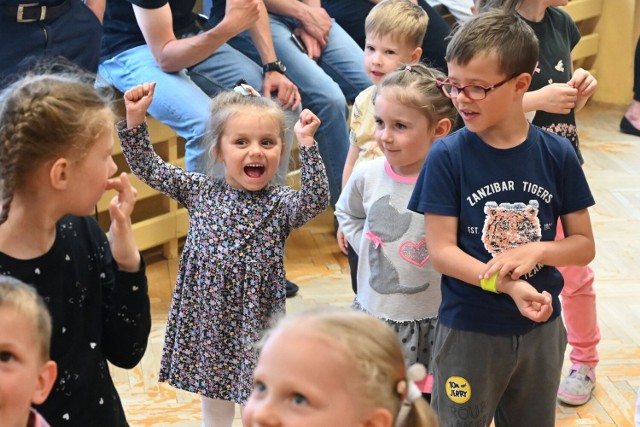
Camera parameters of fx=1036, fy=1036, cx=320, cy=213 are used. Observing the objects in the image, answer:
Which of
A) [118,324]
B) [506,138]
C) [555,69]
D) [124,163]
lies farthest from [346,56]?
[118,324]

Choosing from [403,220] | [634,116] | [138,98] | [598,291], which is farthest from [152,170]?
[634,116]

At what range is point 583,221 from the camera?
2.23 m

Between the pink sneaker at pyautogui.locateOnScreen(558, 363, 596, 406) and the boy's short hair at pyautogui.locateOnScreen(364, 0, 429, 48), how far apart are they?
1160 millimetres

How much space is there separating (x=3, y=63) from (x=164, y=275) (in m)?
1.17

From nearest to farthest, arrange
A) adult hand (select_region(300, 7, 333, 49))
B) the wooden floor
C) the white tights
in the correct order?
1. the white tights
2. the wooden floor
3. adult hand (select_region(300, 7, 333, 49))

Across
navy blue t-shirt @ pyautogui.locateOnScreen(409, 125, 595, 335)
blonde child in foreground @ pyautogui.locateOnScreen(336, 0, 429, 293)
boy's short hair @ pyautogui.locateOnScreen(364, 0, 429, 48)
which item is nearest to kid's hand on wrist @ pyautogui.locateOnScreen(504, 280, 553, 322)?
navy blue t-shirt @ pyautogui.locateOnScreen(409, 125, 595, 335)

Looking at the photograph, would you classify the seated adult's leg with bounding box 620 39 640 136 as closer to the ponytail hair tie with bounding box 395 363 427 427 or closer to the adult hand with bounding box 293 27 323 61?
the adult hand with bounding box 293 27 323 61

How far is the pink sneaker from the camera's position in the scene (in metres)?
3.12

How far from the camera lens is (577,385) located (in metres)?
3.13

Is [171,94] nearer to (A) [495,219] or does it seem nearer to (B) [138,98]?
(B) [138,98]

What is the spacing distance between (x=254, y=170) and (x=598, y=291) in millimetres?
1775

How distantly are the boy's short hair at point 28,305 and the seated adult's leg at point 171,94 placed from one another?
1.96 meters

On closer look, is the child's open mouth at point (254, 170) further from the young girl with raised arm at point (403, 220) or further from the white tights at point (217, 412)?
the white tights at point (217, 412)

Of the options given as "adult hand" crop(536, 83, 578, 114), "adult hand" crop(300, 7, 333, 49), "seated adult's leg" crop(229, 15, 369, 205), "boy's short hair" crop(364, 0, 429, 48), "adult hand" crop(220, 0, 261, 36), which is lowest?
"seated adult's leg" crop(229, 15, 369, 205)
